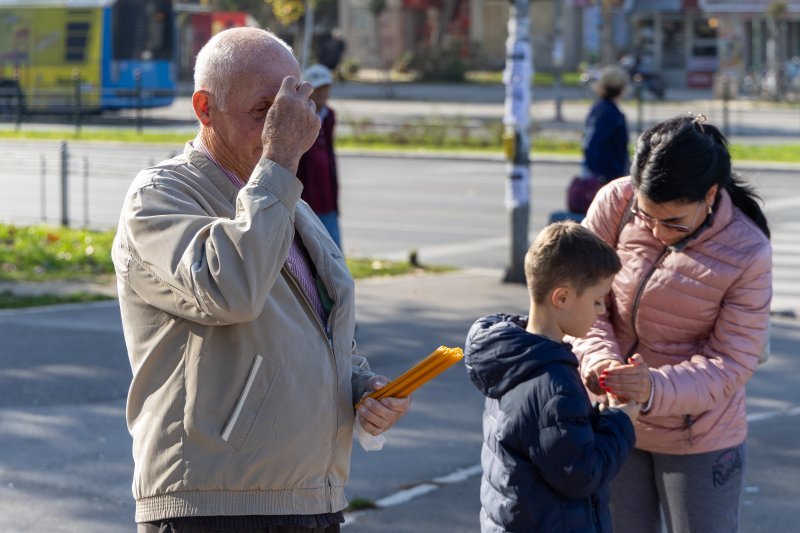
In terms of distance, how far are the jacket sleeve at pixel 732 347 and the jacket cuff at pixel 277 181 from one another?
141 centimetres

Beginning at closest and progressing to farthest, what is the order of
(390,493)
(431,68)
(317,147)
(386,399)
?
(386,399), (390,493), (317,147), (431,68)

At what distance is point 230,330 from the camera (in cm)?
298

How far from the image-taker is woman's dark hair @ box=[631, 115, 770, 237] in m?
3.74

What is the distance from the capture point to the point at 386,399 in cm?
327

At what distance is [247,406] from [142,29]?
113 feet

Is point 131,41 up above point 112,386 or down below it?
above

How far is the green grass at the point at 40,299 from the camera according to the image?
10.9 metres

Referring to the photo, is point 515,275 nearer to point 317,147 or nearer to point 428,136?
point 317,147

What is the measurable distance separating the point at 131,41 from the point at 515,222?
25.4 m

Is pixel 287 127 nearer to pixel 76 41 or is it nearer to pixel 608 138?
pixel 608 138

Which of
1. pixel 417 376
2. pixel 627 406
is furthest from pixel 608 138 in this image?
pixel 417 376

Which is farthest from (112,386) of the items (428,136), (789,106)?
(789,106)

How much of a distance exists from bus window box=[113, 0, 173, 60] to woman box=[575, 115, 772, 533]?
3319 centimetres

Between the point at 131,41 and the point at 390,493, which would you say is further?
the point at 131,41
